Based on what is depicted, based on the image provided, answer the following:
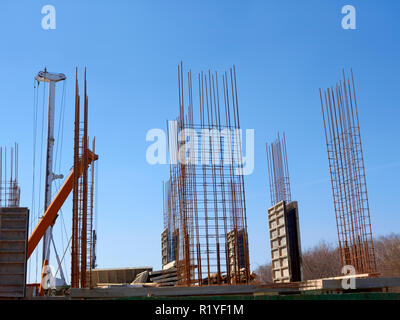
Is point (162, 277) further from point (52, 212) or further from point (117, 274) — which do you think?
point (117, 274)

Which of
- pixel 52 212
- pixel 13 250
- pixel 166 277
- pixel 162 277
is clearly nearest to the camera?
pixel 13 250

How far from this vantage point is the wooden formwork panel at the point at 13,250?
1120 centimetres

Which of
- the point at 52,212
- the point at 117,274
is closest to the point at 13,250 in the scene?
the point at 52,212

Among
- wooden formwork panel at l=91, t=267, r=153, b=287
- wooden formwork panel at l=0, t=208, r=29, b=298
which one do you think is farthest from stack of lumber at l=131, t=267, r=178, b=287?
wooden formwork panel at l=0, t=208, r=29, b=298

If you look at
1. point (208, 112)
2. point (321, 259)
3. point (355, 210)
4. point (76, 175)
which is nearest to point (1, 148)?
point (76, 175)

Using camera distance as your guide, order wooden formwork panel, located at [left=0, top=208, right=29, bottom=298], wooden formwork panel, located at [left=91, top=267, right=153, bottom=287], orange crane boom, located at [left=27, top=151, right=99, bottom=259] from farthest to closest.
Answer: wooden formwork panel, located at [left=91, top=267, right=153, bottom=287] → orange crane boom, located at [left=27, top=151, right=99, bottom=259] → wooden formwork panel, located at [left=0, top=208, right=29, bottom=298]

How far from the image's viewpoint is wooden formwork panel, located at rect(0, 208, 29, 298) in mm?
11195

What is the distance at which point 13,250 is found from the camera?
1141 cm

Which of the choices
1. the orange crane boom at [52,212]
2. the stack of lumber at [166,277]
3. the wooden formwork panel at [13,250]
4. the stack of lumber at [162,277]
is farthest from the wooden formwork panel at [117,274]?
the wooden formwork panel at [13,250]

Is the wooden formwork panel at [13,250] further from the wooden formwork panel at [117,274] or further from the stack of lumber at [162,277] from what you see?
the wooden formwork panel at [117,274]

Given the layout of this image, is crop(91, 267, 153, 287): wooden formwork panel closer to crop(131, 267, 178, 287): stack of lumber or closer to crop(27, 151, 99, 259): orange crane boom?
crop(131, 267, 178, 287): stack of lumber

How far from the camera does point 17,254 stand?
448 inches
